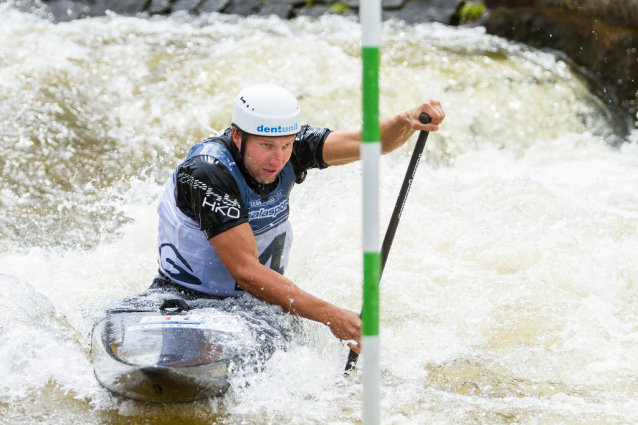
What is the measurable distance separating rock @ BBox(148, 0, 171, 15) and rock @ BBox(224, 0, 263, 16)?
0.94 meters

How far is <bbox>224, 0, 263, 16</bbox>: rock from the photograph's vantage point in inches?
421

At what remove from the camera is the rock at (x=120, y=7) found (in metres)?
10.4

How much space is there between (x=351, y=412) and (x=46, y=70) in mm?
5703

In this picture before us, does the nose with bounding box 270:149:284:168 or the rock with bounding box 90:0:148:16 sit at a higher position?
the nose with bounding box 270:149:284:168

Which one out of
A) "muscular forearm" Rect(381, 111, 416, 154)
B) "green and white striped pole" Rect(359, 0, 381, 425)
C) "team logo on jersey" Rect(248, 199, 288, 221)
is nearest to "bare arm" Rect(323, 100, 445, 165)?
"muscular forearm" Rect(381, 111, 416, 154)

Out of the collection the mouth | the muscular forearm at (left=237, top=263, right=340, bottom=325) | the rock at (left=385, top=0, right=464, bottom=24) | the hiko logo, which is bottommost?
the rock at (left=385, top=0, right=464, bottom=24)

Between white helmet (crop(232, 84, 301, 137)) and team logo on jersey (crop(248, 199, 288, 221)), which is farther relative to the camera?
team logo on jersey (crop(248, 199, 288, 221))

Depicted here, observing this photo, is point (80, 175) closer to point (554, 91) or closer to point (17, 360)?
point (17, 360)

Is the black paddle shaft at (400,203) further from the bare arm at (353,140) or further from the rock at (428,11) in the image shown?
the rock at (428,11)

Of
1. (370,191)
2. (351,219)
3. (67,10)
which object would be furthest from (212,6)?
(370,191)

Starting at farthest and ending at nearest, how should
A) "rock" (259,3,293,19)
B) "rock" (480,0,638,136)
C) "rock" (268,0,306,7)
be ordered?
1. "rock" (268,0,306,7)
2. "rock" (259,3,293,19)
3. "rock" (480,0,638,136)

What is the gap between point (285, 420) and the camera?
2.71 meters

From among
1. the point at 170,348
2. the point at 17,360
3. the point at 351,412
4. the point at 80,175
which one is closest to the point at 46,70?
the point at 80,175

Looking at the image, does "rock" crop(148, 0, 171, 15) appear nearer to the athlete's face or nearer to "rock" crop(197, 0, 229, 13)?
"rock" crop(197, 0, 229, 13)
